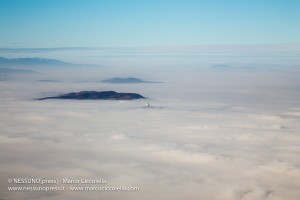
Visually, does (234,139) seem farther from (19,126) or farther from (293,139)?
(19,126)

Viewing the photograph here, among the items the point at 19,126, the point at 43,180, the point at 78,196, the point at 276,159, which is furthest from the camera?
the point at 19,126

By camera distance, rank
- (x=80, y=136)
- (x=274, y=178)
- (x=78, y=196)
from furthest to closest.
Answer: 1. (x=80, y=136)
2. (x=274, y=178)
3. (x=78, y=196)

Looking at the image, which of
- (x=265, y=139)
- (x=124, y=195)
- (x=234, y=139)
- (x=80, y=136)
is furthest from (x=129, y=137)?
(x=124, y=195)

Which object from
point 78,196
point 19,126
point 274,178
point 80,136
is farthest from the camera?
point 19,126

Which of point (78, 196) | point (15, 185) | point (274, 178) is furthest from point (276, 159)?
point (15, 185)

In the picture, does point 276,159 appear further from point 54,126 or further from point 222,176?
point 54,126

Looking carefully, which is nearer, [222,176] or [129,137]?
[222,176]

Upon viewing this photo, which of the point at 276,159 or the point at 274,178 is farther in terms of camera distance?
the point at 276,159

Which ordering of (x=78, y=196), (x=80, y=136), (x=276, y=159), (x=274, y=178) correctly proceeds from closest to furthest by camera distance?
1. (x=78, y=196)
2. (x=274, y=178)
3. (x=276, y=159)
4. (x=80, y=136)
